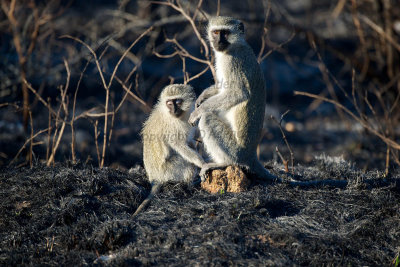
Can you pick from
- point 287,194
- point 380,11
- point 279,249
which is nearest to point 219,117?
point 287,194

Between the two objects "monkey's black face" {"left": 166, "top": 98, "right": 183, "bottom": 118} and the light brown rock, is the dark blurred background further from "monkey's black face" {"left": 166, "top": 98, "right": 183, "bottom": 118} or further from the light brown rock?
the light brown rock

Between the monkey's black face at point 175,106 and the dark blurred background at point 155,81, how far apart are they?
1407mm

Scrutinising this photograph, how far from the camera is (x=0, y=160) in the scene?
7.53 meters

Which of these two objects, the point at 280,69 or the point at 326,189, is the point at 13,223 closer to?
the point at 326,189

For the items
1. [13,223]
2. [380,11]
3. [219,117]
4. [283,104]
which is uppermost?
[380,11]

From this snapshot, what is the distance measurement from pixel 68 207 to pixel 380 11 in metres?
6.56

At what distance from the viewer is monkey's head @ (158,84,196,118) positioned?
15.3ft

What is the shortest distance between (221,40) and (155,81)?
698 centimetres

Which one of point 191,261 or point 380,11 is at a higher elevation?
point 380,11

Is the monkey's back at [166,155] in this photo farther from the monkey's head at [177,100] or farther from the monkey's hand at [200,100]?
the monkey's hand at [200,100]

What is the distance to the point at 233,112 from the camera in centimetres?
466

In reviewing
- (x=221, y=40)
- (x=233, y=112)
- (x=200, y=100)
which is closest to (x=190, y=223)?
(x=233, y=112)

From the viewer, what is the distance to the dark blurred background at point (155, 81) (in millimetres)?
7199

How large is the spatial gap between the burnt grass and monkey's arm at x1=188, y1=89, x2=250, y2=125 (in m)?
0.70
